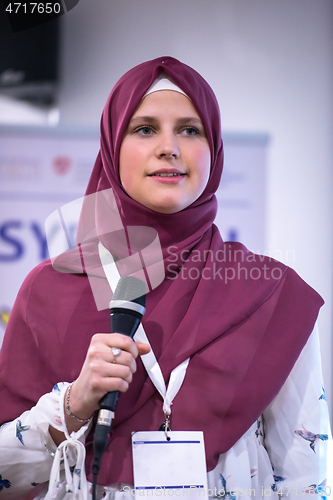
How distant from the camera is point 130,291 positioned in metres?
0.81

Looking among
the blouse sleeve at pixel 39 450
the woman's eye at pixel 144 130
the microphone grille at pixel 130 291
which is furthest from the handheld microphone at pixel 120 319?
the woman's eye at pixel 144 130

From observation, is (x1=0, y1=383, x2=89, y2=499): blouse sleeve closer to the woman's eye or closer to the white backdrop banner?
the woman's eye

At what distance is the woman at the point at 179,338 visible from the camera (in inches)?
37.0

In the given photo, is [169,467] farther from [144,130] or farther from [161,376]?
[144,130]

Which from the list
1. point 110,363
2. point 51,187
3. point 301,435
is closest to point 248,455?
point 301,435

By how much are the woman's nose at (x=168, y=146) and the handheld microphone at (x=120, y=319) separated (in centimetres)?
34

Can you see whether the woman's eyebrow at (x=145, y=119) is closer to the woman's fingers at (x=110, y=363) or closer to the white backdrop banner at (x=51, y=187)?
the woman's fingers at (x=110, y=363)

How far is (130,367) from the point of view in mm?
782

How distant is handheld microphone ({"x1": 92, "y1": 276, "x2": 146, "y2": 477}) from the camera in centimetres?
72

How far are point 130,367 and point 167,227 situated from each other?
0.44 m

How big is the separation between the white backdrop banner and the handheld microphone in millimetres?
968

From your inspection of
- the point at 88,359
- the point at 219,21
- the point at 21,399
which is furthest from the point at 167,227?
the point at 219,21

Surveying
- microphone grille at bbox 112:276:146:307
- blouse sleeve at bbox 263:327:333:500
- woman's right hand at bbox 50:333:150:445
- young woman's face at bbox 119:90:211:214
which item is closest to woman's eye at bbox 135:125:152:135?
young woman's face at bbox 119:90:211:214

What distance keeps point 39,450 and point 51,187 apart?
1059 mm
